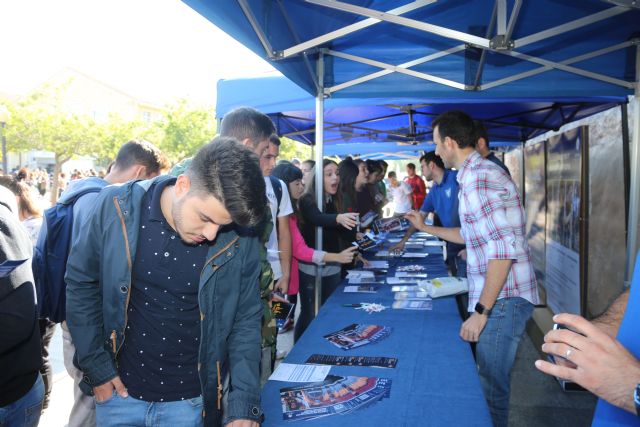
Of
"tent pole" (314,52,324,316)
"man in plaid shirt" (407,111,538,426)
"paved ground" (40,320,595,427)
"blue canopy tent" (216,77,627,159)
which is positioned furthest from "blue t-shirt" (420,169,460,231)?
"man in plaid shirt" (407,111,538,426)

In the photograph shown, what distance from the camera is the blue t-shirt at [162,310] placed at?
1500mm

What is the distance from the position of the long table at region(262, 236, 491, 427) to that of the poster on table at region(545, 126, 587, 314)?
1901 mm

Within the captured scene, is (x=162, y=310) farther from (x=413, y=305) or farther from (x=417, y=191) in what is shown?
(x=417, y=191)

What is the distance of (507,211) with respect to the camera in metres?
2.25

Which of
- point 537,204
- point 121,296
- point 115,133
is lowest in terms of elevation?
point 121,296

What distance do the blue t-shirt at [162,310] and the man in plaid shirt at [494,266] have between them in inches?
52.0

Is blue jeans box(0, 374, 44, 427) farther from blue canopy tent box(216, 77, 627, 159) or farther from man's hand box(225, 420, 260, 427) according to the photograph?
blue canopy tent box(216, 77, 627, 159)

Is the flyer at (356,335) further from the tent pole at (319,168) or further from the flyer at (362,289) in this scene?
the tent pole at (319,168)

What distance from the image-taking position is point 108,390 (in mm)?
1502

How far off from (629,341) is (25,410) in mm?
1773

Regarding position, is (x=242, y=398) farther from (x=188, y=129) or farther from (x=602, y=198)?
(x=188, y=129)

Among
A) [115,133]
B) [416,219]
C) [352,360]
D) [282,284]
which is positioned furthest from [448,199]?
[115,133]

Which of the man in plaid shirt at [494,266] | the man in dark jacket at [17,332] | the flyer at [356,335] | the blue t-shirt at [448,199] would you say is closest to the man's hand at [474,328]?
the man in plaid shirt at [494,266]

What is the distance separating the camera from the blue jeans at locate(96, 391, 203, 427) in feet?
4.97
